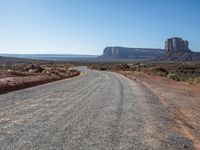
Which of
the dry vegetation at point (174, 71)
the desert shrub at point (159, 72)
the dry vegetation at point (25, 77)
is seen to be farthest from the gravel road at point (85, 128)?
the desert shrub at point (159, 72)

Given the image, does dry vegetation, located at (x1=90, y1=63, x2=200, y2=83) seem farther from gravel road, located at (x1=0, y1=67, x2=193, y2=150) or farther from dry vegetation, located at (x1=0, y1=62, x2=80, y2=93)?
gravel road, located at (x1=0, y1=67, x2=193, y2=150)

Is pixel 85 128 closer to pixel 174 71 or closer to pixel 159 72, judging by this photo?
pixel 159 72

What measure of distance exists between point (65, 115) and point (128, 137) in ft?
13.3

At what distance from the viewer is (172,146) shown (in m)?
9.41

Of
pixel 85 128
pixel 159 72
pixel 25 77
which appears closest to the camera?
pixel 85 128

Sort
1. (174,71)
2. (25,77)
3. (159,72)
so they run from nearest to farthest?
1. (25,77)
2. (159,72)
3. (174,71)

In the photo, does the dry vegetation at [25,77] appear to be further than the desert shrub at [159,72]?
No

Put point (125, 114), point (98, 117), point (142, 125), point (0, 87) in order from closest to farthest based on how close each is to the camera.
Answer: point (142, 125) < point (98, 117) < point (125, 114) < point (0, 87)

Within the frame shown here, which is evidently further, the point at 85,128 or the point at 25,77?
the point at 25,77

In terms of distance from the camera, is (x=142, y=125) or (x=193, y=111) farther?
(x=193, y=111)

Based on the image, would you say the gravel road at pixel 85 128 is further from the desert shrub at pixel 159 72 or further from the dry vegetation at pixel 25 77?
the desert shrub at pixel 159 72

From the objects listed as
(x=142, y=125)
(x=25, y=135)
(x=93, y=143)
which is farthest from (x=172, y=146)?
(x=25, y=135)

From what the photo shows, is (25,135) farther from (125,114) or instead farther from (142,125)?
(125,114)

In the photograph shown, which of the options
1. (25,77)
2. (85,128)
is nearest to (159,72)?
(25,77)
